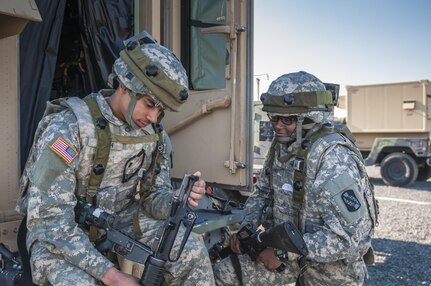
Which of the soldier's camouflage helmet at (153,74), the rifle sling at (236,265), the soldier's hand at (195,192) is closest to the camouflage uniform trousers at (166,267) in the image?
the soldier's hand at (195,192)

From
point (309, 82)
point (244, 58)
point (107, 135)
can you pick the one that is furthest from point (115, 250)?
point (244, 58)

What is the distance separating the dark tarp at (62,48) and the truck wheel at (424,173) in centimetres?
947

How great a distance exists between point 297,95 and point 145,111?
885 millimetres

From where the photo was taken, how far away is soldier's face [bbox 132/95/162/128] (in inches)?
76.2

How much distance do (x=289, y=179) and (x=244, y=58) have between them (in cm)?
113

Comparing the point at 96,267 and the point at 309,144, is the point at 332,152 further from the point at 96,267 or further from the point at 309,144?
the point at 96,267

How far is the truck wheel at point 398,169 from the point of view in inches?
408

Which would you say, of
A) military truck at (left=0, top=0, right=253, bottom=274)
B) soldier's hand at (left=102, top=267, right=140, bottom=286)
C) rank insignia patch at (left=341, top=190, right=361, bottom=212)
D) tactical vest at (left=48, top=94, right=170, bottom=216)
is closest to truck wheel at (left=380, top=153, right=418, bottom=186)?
military truck at (left=0, top=0, right=253, bottom=274)

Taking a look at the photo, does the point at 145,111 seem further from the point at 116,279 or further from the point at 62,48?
the point at 62,48

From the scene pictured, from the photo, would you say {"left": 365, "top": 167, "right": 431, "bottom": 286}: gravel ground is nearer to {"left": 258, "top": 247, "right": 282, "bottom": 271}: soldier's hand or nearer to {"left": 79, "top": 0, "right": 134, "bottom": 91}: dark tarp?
{"left": 258, "top": 247, "right": 282, "bottom": 271}: soldier's hand

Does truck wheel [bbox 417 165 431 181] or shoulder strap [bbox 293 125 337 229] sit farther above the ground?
shoulder strap [bbox 293 125 337 229]

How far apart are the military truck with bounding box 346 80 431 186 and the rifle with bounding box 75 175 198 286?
9723mm

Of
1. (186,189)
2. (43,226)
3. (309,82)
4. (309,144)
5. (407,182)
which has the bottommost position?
(407,182)

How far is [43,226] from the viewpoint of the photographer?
1.74 m
